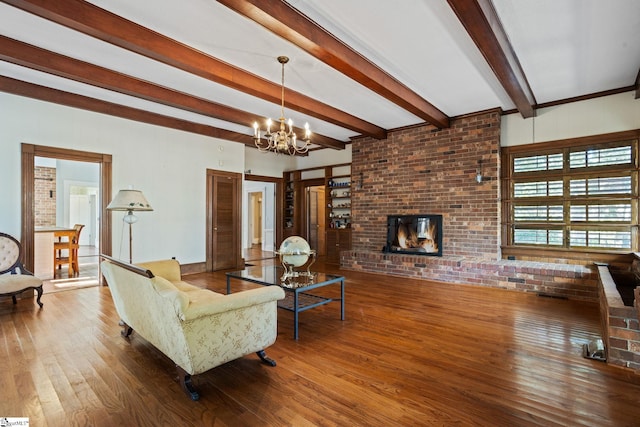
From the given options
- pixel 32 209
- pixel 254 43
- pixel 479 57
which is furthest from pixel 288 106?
pixel 32 209

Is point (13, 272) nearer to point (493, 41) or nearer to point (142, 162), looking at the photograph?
point (142, 162)

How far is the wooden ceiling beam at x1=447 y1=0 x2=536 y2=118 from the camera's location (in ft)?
8.32

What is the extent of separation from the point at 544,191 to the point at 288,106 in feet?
14.2

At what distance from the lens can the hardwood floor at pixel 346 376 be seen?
1837mm

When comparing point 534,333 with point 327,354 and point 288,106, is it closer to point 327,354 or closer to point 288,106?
point 327,354

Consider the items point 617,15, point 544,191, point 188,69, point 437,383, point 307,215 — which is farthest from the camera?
point 307,215

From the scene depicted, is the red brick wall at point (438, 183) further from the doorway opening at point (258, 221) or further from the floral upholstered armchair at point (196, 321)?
the floral upholstered armchair at point (196, 321)

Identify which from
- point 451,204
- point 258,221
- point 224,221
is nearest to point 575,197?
point 451,204

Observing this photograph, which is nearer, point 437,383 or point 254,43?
point 437,383

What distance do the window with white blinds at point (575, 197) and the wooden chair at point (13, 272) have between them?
7011 millimetres

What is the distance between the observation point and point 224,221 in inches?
269

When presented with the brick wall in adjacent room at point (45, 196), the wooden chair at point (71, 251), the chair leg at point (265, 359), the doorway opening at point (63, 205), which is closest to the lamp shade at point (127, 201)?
the doorway opening at point (63, 205)

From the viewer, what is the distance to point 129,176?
5402 millimetres

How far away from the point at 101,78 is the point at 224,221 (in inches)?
141
